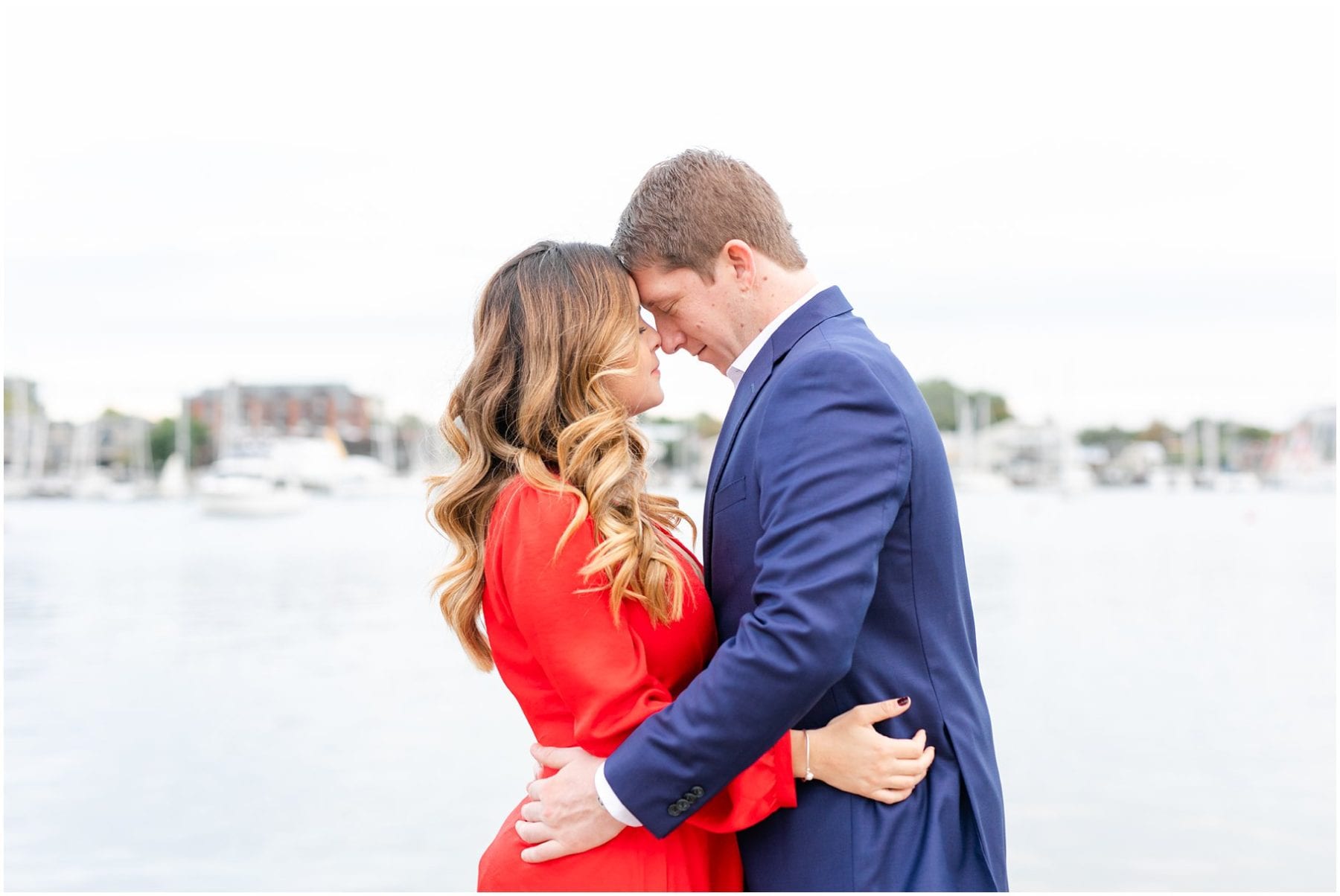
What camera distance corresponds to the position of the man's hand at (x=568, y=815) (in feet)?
6.70

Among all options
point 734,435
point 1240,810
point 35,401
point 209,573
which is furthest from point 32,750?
point 35,401

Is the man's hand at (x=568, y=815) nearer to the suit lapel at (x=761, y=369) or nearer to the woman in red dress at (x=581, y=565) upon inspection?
the woman in red dress at (x=581, y=565)

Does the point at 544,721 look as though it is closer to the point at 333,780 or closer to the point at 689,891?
the point at 689,891

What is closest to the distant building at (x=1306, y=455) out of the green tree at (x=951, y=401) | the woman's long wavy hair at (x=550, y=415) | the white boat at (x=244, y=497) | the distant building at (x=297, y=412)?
the green tree at (x=951, y=401)

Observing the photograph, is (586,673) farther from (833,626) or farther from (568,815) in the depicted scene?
(833,626)

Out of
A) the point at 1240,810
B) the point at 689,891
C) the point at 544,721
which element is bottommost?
the point at 1240,810

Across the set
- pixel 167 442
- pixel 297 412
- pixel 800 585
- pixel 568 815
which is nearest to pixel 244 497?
pixel 297 412

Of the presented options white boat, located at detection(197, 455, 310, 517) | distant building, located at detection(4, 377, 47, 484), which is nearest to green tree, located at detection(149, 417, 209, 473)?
distant building, located at detection(4, 377, 47, 484)

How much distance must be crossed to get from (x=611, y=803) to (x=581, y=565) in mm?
399

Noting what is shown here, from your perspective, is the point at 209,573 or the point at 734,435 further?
the point at 209,573

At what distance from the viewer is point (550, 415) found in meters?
2.19

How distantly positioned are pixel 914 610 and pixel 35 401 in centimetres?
7401

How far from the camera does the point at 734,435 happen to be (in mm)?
2266

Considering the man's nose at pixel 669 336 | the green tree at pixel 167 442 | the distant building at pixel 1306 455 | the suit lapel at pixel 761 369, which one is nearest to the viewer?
the suit lapel at pixel 761 369
